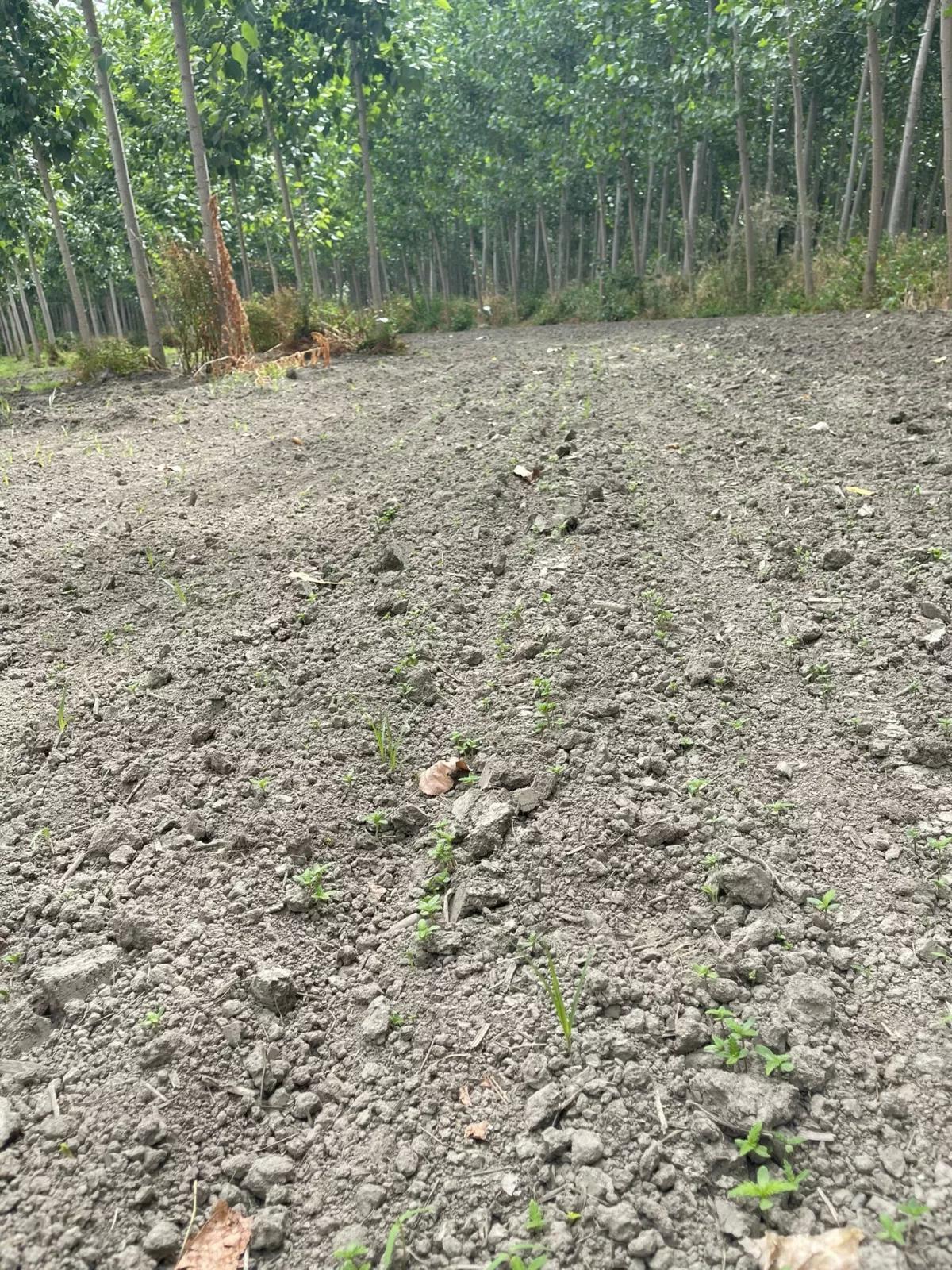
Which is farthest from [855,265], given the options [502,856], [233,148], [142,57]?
[142,57]

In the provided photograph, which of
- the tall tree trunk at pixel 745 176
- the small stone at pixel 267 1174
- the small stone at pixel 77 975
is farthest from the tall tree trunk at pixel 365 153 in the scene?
the small stone at pixel 267 1174

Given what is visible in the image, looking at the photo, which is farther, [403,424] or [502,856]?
[403,424]

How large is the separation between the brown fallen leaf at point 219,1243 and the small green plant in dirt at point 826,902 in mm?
1092

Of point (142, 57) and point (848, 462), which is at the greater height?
point (142, 57)

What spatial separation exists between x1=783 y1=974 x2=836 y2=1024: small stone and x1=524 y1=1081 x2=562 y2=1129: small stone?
411 mm

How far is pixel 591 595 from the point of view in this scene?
2.81 m

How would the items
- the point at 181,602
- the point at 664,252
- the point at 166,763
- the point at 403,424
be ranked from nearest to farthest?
the point at 166,763, the point at 181,602, the point at 403,424, the point at 664,252

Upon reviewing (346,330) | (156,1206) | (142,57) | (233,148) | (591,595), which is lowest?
(156,1206)

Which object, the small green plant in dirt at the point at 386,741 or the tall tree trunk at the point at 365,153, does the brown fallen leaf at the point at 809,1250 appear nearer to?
the small green plant in dirt at the point at 386,741

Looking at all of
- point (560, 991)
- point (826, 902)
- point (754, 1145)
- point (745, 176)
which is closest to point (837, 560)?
point (826, 902)

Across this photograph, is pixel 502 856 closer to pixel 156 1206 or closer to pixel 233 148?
pixel 156 1206

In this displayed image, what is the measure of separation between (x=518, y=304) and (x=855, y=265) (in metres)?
10.9

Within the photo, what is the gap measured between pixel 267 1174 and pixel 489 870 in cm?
69

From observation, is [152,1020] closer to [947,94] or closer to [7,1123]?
[7,1123]
